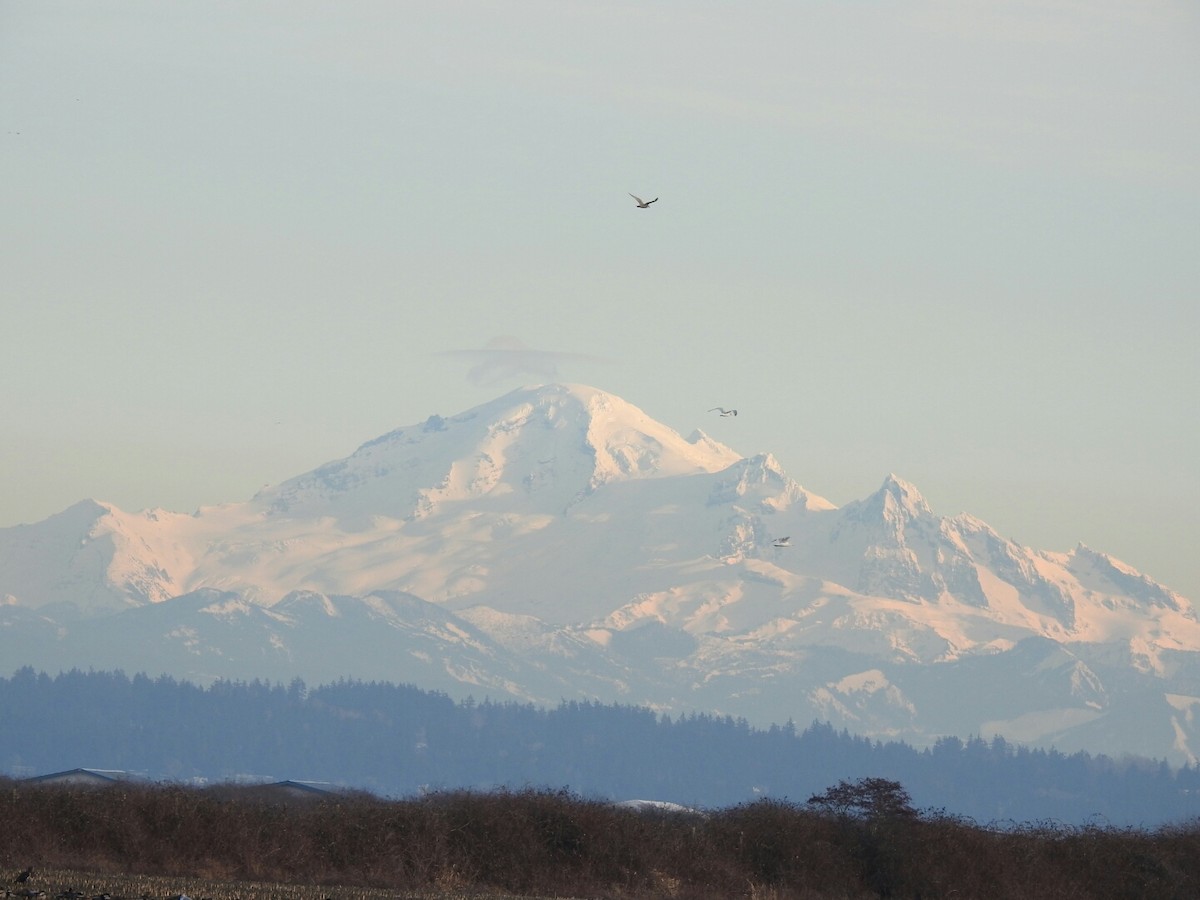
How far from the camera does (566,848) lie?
207 feet

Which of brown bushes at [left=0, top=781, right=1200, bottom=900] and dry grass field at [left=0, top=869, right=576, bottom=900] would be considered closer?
dry grass field at [left=0, top=869, right=576, bottom=900]

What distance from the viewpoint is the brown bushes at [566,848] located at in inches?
2346

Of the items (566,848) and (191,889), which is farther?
(566,848)

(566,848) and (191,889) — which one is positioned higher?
(566,848)

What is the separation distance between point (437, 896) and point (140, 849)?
1001 cm

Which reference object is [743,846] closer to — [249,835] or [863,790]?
[863,790]

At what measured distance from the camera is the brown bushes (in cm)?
5959

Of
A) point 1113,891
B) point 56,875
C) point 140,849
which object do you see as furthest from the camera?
point 1113,891

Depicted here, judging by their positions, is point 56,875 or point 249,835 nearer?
point 56,875

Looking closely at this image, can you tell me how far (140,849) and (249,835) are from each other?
10.3 feet

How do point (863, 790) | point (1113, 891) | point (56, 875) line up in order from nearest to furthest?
point (56, 875), point (1113, 891), point (863, 790)

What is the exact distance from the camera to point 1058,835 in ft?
219

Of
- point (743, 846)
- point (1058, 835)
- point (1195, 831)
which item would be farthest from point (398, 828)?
point (1195, 831)

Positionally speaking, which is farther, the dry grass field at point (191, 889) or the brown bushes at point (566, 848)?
the brown bushes at point (566, 848)
